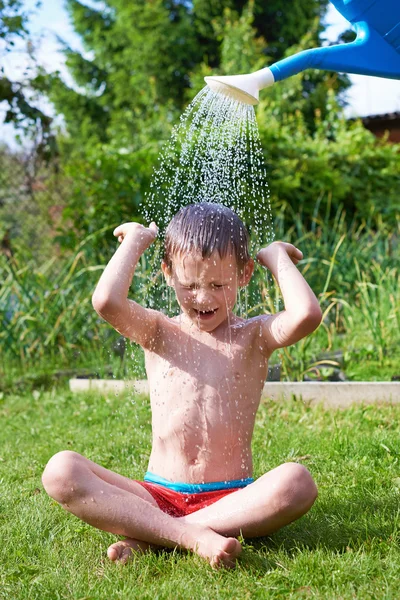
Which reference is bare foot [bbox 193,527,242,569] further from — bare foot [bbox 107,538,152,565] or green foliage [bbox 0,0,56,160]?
green foliage [bbox 0,0,56,160]

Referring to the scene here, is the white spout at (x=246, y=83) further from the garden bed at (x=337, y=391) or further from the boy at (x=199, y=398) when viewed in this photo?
the garden bed at (x=337, y=391)

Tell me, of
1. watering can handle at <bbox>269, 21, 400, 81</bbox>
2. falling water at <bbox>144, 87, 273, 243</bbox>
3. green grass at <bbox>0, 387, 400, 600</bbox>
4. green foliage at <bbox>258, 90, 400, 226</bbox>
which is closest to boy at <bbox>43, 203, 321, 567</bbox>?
green grass at <bbox>0, 387, 400, 600</bbox>

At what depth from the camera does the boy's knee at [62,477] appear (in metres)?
1.98

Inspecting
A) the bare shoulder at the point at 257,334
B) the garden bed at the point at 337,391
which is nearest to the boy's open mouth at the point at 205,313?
the bare shoulder at the point at 257,334

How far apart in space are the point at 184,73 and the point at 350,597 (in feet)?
58.0

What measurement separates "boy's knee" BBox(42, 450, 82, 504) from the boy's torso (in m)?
0.35

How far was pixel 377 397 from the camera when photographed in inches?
150

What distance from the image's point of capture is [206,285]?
7.15ft

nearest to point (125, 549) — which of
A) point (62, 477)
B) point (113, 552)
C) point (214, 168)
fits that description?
point (113, 552)

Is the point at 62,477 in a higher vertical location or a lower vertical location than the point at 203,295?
lower

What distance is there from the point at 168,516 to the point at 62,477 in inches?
13.0

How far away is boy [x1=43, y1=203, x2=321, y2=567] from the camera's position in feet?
6.57

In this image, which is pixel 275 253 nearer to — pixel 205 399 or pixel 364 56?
pixel 205 399

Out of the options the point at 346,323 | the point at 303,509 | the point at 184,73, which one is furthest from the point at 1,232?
the point at 184,73
